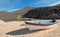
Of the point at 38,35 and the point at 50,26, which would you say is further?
the point at 50,26

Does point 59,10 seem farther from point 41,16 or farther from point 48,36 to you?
point 48,36

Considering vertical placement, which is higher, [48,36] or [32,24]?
[32,24]

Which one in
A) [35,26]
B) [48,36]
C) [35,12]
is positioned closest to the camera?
[48,36]

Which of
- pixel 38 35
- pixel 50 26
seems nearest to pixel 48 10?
pixel 50 26

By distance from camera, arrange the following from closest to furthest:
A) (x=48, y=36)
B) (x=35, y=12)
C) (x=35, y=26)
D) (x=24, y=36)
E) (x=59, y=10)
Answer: (x=48, y=36) → (x=24, y=36) → (x=35, y=26) → (x=59, y=10) → (x=35, y=12)

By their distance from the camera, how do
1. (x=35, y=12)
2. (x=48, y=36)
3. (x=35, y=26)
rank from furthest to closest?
(x=35, y=12), (x=35, y=26), (x=48, y=36)

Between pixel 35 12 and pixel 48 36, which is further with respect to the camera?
pixel 35 12

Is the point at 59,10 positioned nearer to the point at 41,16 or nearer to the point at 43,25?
the point at 41,16

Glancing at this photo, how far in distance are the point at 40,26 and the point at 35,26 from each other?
2.00 feet

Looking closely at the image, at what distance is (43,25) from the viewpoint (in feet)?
56.1

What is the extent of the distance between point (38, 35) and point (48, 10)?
3192 cm

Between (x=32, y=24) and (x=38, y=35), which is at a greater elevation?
(x=32, y=24)

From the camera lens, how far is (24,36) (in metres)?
14.9

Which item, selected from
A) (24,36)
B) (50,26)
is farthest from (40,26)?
(24,36)
